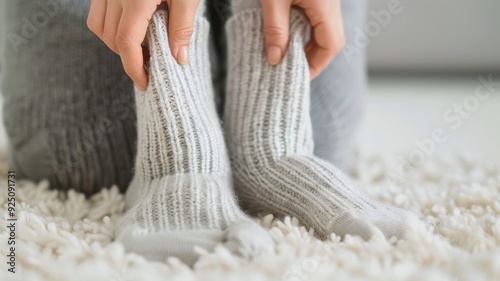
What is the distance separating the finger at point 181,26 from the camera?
55cm

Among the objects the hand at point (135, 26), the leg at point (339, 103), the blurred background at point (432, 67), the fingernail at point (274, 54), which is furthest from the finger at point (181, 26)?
the blurred background at point (432, 67)

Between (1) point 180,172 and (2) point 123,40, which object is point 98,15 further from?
(1) point 180,172

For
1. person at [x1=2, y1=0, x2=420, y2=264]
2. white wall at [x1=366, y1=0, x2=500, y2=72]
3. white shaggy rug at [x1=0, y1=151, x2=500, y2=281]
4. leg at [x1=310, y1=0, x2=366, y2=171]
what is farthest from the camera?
white wall at [x1=366, y1=0, x2=500, y2=72]

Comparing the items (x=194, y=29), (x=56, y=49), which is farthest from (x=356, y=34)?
(x=56, y=49)

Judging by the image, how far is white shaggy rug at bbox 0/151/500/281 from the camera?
0.40 meters

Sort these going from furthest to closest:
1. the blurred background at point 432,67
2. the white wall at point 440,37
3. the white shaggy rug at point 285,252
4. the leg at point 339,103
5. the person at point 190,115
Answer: the white wall at point 440,37
the blurred background at point 432,67
the leg at point 339,103
the person at point 190,115
the white shaggy rug at point 285,252

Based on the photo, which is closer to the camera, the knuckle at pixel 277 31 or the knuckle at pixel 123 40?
the knuckle at pixel 123 40

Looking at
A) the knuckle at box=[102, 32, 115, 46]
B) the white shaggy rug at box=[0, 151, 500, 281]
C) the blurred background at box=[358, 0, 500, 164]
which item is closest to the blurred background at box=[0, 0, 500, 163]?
the blurred background at box=[358, 0, 500, 164]

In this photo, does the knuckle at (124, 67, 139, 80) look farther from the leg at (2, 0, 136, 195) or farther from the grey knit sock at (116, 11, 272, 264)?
the leg at (2, 0, 136, 195)

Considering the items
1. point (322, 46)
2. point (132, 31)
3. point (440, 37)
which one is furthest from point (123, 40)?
point (440, 37)

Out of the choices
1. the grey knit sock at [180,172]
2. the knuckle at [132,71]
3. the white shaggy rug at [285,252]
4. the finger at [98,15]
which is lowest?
the white shaggy rug at [285,252]

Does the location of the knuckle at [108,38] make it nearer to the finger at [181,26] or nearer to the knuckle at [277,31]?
the finger at [181,26]

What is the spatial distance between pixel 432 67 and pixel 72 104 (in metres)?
0.95

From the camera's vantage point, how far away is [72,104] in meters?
0.69
